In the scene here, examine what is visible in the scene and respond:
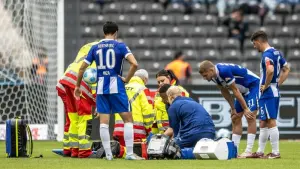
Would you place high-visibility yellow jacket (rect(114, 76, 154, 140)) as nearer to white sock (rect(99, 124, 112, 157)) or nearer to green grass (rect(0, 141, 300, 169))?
green grass (rect(0, 141, 300, 169))

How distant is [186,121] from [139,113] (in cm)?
127

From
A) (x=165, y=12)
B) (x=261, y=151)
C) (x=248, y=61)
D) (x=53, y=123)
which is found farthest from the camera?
(x=165, y=12)

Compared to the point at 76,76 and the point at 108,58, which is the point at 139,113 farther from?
the point at 108,58

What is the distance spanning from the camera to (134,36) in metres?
24.8

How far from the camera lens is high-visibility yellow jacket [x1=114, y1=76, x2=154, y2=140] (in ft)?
41.7

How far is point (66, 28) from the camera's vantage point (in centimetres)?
1948

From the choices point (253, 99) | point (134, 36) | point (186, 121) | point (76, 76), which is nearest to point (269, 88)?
point (253, 99)

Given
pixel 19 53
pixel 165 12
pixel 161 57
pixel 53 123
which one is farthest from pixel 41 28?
pixel 165 12

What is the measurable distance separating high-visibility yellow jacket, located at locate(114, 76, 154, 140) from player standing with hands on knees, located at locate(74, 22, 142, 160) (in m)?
1.72

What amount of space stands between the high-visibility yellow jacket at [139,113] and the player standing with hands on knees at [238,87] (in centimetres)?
119

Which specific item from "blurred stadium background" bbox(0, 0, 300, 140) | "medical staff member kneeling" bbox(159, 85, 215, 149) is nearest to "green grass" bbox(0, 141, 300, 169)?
"medical staff member kneeling" bbox(159, 85, 215, 149)

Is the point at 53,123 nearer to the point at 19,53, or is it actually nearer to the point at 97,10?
the point at 19,53

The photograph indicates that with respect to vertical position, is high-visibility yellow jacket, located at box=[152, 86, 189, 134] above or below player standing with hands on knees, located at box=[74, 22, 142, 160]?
below

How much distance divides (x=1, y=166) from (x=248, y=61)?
14.5 m
